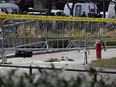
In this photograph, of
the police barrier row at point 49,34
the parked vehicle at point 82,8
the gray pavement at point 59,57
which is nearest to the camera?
the gray pavement at point 59,57

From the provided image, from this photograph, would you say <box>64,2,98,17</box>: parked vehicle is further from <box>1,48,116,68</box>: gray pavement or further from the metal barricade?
the metal barricade

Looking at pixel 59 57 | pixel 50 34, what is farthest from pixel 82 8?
pixel 50 34

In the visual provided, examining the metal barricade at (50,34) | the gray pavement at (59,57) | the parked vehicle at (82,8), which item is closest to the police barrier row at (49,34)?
the metal barricade at (50,34)

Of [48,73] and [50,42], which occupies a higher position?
[48,73]

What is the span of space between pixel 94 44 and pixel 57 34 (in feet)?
4.89

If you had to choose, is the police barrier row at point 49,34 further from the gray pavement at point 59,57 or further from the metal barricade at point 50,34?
the gray pavement at point 59,57

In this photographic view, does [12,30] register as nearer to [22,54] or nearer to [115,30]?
[22,54]

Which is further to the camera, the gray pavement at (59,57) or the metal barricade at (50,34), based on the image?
the metal barricade at (50,34)

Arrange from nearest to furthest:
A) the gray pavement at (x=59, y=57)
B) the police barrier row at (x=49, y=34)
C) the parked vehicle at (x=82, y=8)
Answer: the gray pavement at (x=59, y=57)
the police barrier row at (x=49, y=34)
the parked vehicle at (x=82, y=8)

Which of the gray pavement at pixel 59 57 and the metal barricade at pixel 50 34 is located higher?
the metal barricade at pixel 50 34

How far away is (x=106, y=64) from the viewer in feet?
45.2

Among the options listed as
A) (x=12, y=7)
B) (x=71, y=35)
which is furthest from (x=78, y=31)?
(x=12, y=7)

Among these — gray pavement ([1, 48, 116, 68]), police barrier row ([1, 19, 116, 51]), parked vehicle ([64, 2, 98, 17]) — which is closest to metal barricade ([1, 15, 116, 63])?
police barrier row ([1, 19, 116, 51])

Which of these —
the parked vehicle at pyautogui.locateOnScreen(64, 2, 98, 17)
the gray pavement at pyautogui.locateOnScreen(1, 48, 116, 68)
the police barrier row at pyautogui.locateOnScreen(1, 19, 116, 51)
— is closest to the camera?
the gray pavement at pyautogui.locateOnScreen(1, 48, 116, 68)
